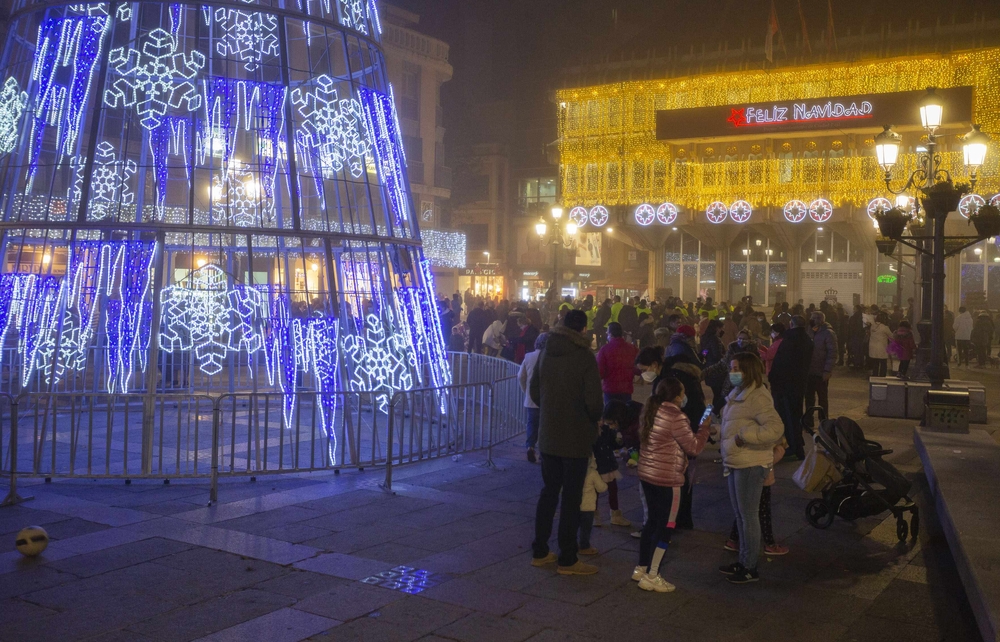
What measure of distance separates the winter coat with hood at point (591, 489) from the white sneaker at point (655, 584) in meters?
0.76

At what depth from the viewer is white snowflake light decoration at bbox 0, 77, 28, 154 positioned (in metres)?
10.8

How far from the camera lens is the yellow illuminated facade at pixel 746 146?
3378 cm

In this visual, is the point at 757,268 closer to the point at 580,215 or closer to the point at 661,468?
the point at 580,215

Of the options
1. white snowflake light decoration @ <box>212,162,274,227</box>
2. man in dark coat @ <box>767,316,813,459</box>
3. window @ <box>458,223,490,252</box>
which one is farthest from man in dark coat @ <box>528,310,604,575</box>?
window @ <box>458,223,490,252</box>

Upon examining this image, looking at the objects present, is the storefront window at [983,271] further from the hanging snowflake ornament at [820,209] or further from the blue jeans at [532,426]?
the blue jeans at [532,426]

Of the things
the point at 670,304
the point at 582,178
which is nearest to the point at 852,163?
the point at 582,178

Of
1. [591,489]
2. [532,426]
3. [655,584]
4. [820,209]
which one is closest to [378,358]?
[532,426]

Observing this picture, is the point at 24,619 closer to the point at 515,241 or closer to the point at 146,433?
the point at 146,433

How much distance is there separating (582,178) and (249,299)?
1196 inches

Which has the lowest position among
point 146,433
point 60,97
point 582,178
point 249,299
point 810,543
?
point 810,543

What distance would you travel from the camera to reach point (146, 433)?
914 cm

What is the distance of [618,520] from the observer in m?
7.92

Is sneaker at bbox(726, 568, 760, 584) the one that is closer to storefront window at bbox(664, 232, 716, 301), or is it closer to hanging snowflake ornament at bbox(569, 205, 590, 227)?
hanging snowflake ornament at bbox(569, 205, 590, 227)

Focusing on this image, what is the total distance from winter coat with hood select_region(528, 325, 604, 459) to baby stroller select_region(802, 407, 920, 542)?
278 centimetres
